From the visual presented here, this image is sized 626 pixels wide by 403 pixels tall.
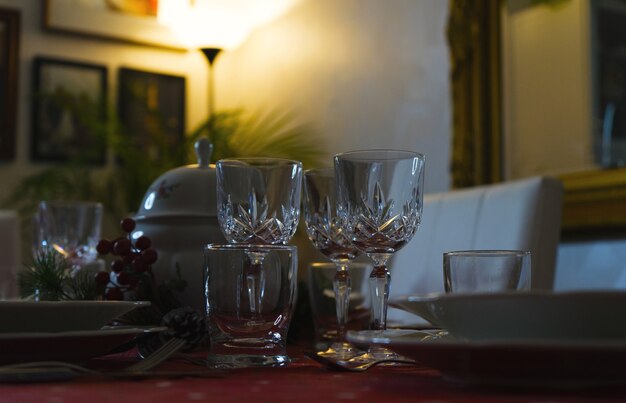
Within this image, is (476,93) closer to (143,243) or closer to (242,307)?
(143,243)

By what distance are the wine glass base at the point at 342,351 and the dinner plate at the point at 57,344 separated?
20 cm

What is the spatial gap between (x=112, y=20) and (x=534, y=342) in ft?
13.6

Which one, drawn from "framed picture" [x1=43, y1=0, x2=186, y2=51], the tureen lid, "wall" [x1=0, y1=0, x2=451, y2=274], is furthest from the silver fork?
"framed picture" [x1=43, y1=0, x2=186, y2=51]

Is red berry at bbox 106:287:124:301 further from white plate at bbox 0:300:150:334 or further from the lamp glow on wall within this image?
the lamp glow on wall

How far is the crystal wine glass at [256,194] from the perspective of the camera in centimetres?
83

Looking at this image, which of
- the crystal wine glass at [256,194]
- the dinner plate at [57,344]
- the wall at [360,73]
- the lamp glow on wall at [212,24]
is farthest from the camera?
the lamp glow on wall at [212,24]

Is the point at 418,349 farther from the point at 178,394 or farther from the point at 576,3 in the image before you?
the point at 576,3

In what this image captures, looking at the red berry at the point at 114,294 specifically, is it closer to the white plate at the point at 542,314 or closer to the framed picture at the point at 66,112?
the white plate at the point at 542,314

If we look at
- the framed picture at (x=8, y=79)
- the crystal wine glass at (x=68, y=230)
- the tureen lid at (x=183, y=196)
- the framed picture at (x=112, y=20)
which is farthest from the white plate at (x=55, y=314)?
the framed picture at (x=112, y=20)

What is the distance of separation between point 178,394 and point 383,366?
24cm

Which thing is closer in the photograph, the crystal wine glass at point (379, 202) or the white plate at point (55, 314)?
the white plate at point (55, 314)

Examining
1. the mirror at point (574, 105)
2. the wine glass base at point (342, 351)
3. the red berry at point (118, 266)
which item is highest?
the mirror at point (574, 105)

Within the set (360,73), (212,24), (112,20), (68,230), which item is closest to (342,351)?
(68,230)

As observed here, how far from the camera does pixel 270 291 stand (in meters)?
0.73
